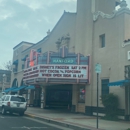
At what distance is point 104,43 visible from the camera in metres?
19.2

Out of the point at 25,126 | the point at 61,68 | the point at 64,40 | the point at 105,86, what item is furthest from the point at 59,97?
the point at 25,126

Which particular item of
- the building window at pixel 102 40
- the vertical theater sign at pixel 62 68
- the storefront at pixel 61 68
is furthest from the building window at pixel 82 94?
the building window at pixel 102 40

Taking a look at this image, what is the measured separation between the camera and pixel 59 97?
1193 inches

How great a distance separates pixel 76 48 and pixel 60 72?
3.67m

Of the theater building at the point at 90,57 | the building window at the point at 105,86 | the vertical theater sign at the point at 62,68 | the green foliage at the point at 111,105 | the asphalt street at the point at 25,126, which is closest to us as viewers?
the asphalt street at the point at 25,126

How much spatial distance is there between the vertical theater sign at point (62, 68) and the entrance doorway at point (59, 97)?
8.80m

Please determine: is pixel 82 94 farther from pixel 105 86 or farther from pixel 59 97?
pixel 59 97

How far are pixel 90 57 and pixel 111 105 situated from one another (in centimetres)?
518

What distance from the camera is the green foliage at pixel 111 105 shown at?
53.3 feet

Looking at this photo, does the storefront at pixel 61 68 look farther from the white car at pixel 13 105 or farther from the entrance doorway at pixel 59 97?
the entrance doorway at pixel 59 97

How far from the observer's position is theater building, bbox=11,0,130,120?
16.8 meters

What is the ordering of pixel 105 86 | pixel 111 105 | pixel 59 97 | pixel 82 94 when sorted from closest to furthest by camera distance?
pixel 111 105, pixel 105 86, pixel 82 94, pixel 59 97

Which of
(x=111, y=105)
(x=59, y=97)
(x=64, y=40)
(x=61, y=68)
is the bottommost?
(x=111, y=105)

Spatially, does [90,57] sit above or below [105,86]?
above
